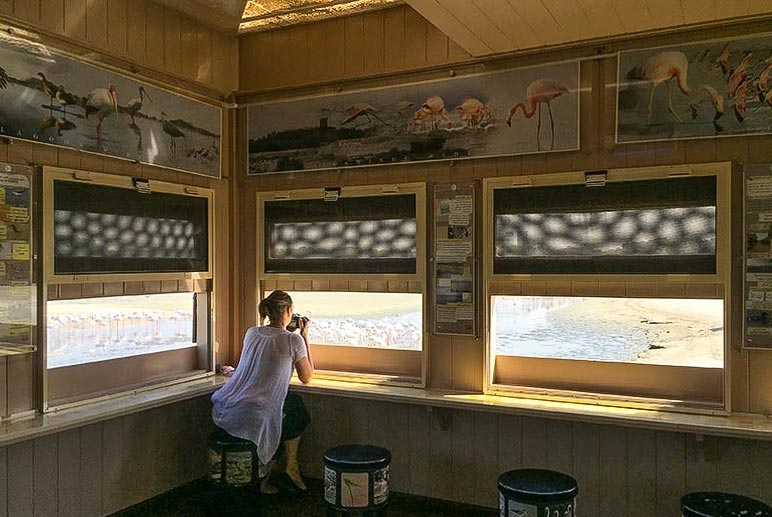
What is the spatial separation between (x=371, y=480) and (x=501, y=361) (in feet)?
3.11

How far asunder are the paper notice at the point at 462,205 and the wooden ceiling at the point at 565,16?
2.69 feet

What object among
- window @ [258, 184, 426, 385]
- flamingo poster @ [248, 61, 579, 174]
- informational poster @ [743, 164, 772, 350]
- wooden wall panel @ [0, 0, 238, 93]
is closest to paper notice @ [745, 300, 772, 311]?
informational poster @ [743, 164, 772, 350]

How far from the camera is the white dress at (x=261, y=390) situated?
3422 millimetres

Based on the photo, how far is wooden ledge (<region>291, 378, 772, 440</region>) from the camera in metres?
2.84

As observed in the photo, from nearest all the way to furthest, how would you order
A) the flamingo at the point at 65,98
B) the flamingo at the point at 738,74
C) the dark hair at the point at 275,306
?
the flamingo at the point at 738,74 < the flamingo at the point at 65,98 < the dark hair at the point at 275,306

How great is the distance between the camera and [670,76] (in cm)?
314

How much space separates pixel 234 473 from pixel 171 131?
1952 mm

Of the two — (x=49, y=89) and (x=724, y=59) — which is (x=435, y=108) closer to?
(x=724, y=59)

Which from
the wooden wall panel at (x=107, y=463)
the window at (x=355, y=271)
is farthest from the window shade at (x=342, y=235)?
the wooden wall panel at (x=107, y=463)

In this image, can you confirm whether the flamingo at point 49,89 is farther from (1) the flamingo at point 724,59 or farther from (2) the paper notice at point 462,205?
(1) the flamingo at point 724,59

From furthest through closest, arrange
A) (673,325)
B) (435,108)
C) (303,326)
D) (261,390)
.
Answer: (303,326), (435,108), (261,390), (673,325)

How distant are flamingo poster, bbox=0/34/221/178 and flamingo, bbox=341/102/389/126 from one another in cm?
88

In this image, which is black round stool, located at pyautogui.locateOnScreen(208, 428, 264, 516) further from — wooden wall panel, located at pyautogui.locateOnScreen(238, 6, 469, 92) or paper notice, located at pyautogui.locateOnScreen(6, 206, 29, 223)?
wooden wall panel, located at pyautogui.locateOnScreen(238, 6, 469, 92)

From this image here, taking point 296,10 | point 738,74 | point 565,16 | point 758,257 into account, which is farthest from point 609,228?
point 296,10
